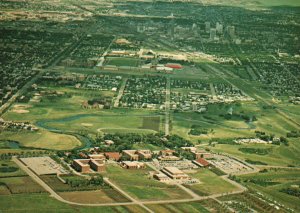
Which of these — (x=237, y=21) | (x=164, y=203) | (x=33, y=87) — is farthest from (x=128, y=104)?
(x=237, y=21)

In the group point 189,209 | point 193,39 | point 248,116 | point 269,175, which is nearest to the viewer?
point 189,209

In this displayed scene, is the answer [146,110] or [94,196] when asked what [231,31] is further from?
[94,196]

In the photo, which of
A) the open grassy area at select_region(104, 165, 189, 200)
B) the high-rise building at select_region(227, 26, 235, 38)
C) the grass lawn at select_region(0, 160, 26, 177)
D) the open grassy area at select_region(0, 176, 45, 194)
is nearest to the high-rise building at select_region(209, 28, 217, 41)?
the high-rise building at select_region(227, 26, 235, 38)

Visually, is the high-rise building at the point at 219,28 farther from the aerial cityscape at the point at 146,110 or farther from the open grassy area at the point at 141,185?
the open grassy area at the point at 141,185

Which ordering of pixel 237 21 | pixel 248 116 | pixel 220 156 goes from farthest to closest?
pixel 237 21
pixel 248 116
pixel 220 156

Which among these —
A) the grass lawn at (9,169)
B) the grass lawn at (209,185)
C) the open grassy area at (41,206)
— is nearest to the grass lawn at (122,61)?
the grass lawn at (209,185)

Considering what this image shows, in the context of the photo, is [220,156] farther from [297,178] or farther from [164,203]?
[164,203]

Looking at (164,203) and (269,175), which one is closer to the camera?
(164,203)

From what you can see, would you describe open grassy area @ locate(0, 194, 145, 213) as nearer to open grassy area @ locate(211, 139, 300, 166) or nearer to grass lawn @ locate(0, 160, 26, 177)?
grass lawn @ locate(0, 160, 26, 177)
